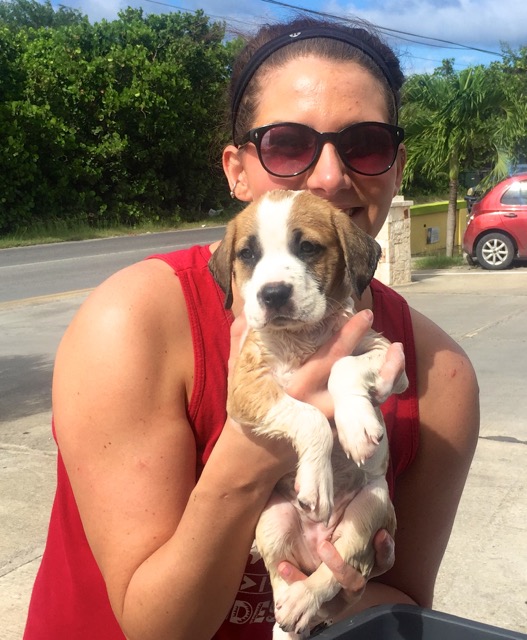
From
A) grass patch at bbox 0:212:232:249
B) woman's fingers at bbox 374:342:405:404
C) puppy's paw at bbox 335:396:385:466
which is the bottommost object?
grass patch at bbox 0:212:232:249

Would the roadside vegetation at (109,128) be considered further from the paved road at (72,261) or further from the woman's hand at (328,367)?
the woman's hand at (328,367)

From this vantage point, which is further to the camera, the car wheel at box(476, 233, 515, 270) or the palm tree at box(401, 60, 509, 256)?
the palm tree at box(401, 60, 509, 256)

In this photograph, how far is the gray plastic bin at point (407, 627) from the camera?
1.63 m

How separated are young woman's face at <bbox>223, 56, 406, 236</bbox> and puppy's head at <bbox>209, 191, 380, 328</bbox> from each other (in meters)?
0.07

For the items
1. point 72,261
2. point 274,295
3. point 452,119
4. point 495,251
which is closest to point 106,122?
point 72,261

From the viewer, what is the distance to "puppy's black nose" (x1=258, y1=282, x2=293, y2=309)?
1977mm

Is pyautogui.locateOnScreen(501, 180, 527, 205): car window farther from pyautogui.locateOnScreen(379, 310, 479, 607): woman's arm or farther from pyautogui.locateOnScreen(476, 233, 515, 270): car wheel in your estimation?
pyautogui.locateOnScreen(379, 310, 479, 607): woman's arm

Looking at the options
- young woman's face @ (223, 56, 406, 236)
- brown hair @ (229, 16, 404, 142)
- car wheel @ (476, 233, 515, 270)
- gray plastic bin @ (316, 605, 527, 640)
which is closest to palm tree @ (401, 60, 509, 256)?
car wheel @ (476, 233, 515, 270)

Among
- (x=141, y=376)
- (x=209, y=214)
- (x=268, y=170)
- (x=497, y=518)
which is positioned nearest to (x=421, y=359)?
(x=268, y=170)

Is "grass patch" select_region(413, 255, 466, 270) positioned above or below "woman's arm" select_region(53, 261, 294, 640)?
below

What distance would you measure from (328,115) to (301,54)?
0.23 m

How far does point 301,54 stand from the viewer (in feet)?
7.41

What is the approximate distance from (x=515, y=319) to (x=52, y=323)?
6.57 metres

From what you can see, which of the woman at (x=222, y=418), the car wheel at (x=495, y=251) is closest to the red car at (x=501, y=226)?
the car wheel at (x=495, y=251)
